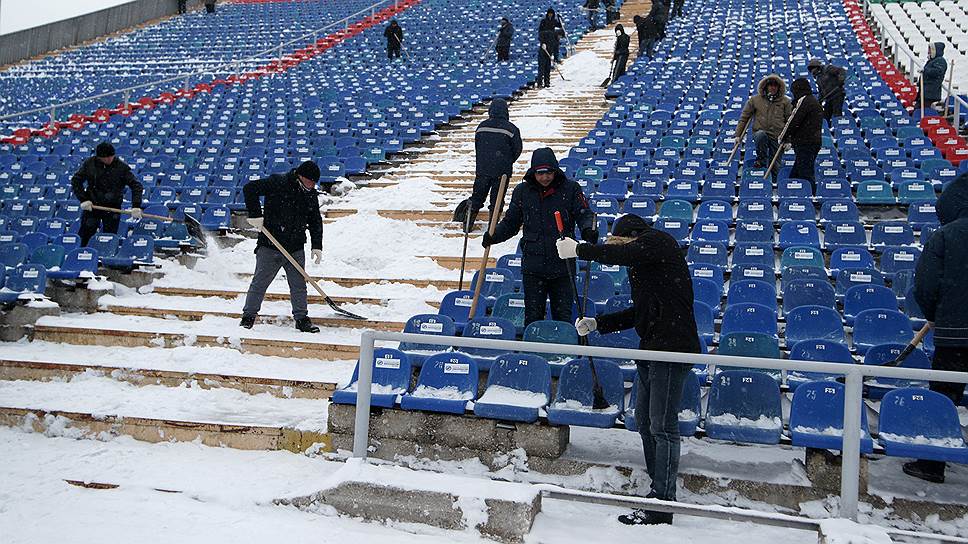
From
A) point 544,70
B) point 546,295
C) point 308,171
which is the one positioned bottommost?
point 546,295

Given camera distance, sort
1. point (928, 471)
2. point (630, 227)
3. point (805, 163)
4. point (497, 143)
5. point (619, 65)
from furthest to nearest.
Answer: point (619, 65)
point (805, 163)
point (497, 143)
point (630, 227)
point (928, 471)

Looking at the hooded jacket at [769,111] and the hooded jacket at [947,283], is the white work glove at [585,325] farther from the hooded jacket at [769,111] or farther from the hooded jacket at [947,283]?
the hooded jacket at [769,111]

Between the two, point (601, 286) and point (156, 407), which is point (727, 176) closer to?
point (601, 286)

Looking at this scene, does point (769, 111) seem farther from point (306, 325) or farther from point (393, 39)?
point (393, 39)

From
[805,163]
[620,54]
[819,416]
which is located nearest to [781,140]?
[805,163]

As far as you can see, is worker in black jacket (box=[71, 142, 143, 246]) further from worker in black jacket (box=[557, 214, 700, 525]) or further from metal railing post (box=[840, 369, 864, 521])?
metal railing post (box=[840, 369, 864, 521])

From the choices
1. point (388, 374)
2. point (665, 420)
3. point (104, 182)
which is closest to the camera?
point (665, 420)

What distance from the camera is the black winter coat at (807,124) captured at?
1032 cm

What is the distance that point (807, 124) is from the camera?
408 inches

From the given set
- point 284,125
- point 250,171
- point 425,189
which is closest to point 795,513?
point 425,189

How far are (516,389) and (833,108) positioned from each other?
11.5 metres

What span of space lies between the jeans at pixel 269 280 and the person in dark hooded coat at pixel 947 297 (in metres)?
4.94

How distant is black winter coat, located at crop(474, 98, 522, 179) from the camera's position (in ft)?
31.0

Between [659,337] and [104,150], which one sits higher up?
[104,150]
